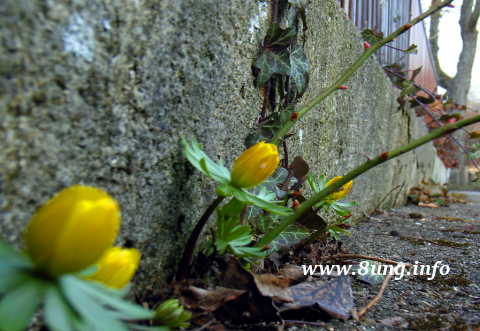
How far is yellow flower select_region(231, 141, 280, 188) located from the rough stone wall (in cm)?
16

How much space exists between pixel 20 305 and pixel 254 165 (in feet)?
1.47

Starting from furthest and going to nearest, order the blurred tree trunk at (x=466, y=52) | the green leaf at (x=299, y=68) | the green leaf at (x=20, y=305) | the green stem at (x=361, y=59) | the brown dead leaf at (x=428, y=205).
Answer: the blurred tree trunk at (x=466, y=52), the brown dead leaf at (x=428, y=205), the green leaf at (x=299, y=68), the green stem at (x=361, y=59), the green leaf at (x=20, y=305)

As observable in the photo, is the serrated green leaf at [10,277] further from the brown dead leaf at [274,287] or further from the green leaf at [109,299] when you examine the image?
the brown dead leaf at [274,287]

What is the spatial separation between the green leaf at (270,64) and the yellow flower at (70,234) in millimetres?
819

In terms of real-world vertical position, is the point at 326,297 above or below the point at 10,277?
below

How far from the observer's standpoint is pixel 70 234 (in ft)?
1.50

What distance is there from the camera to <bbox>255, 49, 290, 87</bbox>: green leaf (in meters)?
1.22

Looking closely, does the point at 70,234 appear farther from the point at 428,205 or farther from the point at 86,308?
the point at 428,205

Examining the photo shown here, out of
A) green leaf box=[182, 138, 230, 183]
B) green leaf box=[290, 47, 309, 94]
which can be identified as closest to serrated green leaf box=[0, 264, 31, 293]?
green leaf box=[182, 138, 230, 183]

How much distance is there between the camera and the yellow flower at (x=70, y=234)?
46cm

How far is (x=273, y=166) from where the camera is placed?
0.80 m

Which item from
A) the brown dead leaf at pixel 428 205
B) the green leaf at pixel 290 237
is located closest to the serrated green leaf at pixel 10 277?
the green leaf at pixel 290 237

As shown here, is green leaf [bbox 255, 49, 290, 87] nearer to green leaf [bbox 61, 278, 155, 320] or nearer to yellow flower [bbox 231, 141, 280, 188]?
yellow flower [bbox 231, 141, 280, 188]

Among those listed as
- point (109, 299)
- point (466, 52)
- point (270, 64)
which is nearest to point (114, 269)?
point (109, 299)
